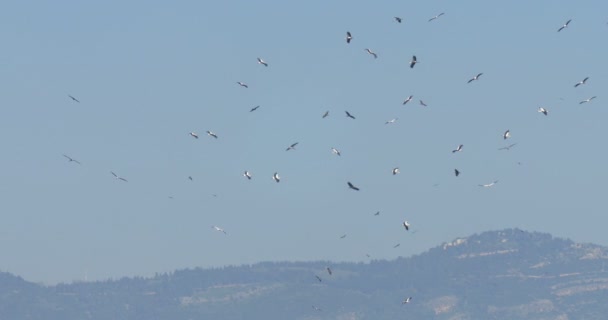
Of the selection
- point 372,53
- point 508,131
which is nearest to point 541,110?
point 508,131

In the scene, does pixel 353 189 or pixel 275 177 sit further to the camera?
pixel 275 177

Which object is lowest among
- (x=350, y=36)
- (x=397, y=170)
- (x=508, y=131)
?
(x=397, y=170)

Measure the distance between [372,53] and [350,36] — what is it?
3.04 metres

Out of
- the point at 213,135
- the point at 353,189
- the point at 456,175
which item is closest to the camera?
the point at 353,189

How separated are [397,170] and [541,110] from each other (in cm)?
2130

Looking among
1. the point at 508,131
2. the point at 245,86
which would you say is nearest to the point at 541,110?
the point at 508,131

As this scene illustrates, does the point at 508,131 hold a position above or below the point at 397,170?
above

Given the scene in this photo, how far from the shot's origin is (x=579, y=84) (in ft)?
470

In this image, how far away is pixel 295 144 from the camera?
14150 centimetres

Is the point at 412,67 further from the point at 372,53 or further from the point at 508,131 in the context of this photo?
the point at 508,131

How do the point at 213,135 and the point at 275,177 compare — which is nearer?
the point at 275,177

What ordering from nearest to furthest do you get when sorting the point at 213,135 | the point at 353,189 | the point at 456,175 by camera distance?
the point at 353,189 < the point at 456,175 < the point at 213,135

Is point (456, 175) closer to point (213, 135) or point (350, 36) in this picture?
point (350, 36)

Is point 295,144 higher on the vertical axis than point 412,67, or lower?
lower
